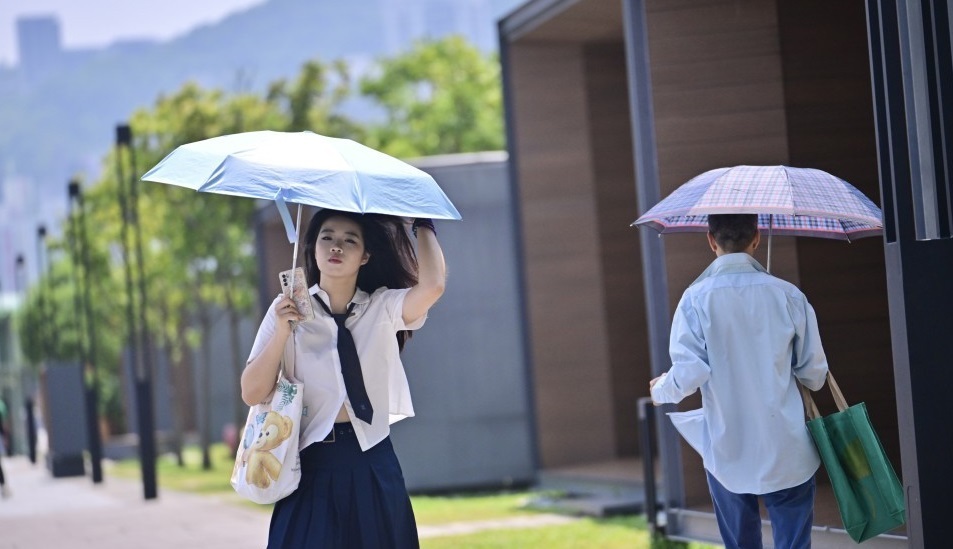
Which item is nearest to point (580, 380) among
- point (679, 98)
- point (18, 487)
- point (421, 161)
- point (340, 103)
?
point (421, 161)

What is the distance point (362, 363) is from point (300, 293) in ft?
1.05

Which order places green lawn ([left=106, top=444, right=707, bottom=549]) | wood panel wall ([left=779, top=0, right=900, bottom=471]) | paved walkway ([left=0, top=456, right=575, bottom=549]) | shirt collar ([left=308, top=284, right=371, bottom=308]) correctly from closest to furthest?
shirt collar ([left=308, top=284, right=371, bottom=308]), wood panel wall ([left=779, top=0, right=900, bottom=471]), green lawn ([left=106, top=444, right=707, bottom=549]), paved walkway ([left=0, top=456, right=575, bottom=549])

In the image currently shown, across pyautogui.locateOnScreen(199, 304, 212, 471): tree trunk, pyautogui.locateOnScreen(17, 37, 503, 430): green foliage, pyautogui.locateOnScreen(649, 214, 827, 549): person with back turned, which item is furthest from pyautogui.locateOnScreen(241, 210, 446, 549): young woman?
pyautogui.locateOnScreen(199, 304, 212, 471): tree trunk

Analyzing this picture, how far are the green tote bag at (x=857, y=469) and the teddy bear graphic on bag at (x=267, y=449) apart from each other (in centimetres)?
197

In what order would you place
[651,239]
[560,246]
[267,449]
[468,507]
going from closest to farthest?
[267,449] → [651,239] → [468,507] → [560,246]

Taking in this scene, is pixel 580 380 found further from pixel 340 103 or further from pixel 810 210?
pixel 340 103

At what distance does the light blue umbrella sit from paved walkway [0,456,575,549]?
7032 mm

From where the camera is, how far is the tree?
40812 mm

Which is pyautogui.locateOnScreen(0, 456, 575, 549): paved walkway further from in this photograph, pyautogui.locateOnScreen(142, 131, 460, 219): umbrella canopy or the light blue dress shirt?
pyautogui.locateOnScreen(142, 131, 460, 219): umbrella canopy

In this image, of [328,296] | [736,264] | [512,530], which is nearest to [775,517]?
[736,264]

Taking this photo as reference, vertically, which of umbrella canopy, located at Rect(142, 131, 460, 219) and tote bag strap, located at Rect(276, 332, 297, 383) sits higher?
umbrella canopy, located at Rect(142, 131, 460, 219)

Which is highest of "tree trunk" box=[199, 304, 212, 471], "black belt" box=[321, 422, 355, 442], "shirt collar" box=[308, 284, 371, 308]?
"shirt collar" box=[308, 284, 371, 308]

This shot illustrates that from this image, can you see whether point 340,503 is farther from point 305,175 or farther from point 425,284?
point 305,175

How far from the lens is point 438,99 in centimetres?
4294
